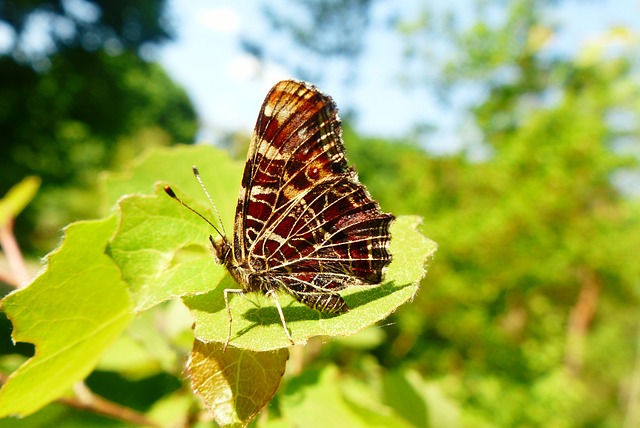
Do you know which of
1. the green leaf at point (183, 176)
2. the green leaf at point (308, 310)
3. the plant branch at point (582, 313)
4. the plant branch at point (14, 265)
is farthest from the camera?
the plant branch at point (582, 313)

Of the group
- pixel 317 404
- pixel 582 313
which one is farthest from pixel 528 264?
pixel 317 404

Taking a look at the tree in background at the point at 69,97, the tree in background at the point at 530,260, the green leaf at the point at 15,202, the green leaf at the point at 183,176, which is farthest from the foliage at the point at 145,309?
the tree in background at the point at 69,97

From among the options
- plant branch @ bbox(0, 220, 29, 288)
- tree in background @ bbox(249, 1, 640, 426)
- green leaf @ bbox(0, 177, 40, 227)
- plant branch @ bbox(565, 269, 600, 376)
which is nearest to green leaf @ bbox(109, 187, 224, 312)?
plant branch @ bbox(0, 220, 29, 288)

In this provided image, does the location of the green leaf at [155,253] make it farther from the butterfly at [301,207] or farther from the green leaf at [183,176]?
the green leaf at [183,176]

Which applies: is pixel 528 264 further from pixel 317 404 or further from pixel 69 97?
pixel 69 97

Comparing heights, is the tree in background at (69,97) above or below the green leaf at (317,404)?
above

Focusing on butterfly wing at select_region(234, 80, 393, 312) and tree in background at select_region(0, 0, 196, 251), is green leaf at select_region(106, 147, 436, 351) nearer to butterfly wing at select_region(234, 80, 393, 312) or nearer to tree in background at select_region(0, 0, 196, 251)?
butterfly wing at select_region(234, 80, 393, 312)
